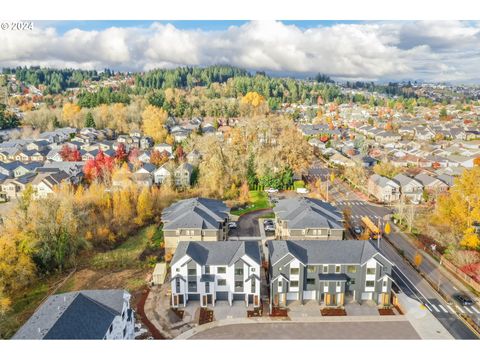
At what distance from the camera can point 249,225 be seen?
1292 inches

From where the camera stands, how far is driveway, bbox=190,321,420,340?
17953 mm

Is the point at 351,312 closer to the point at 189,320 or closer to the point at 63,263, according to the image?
the point at 189,320

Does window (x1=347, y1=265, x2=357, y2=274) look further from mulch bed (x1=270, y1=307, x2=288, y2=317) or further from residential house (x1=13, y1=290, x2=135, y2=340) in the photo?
residential house (x1=13, y1=290, x2=135, y2=340)

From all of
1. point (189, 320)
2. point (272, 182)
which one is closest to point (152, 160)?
point (272, 182)

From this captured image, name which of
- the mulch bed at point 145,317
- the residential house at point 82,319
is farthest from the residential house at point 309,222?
the residential house at point 82,319

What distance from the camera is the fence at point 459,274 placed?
2267 cm

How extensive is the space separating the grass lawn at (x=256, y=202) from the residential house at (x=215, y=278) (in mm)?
A: 15245

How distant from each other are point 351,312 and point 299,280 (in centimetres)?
333

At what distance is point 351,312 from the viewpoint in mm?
19891

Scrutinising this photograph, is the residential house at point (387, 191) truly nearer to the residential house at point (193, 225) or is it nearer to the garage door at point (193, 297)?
the residential house at point (193, 225)

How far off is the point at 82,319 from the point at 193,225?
1266 cm

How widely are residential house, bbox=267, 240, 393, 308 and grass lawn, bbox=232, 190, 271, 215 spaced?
50.7 ft

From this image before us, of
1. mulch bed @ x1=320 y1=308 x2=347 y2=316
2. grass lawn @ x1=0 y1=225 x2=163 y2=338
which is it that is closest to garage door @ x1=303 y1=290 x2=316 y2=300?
mulch bed @ x1=320 y1=308 x2=347 y2=316

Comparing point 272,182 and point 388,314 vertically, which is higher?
point 272,182
